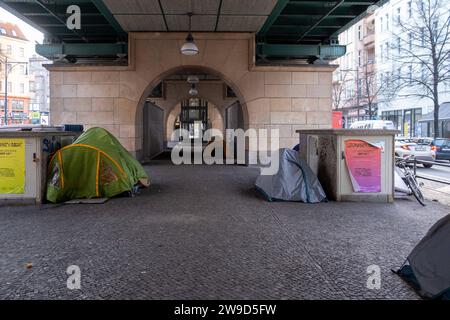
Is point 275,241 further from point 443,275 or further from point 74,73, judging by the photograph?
point 74,73

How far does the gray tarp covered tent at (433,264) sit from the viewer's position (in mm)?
3843

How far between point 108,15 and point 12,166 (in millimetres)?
8298

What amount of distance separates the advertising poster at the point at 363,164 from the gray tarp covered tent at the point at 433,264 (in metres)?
5.10

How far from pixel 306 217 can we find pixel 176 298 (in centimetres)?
430

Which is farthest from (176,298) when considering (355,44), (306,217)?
(355,44)

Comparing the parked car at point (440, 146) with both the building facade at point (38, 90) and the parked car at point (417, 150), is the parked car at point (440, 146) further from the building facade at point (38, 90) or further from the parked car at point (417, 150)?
the building facade at point (38, 90)

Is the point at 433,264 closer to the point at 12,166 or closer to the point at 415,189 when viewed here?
the point at 415,189

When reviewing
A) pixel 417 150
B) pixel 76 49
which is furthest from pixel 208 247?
pixel 417 150

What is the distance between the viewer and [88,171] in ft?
31.8

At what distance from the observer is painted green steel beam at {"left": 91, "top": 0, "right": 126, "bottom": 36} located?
1416 centimetres

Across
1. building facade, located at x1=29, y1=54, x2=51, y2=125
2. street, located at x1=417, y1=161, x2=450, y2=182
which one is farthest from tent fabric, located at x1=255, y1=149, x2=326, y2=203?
building facade, located at x1=29, y1=54, x2=51, y2=125

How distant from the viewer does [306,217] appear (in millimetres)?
7820

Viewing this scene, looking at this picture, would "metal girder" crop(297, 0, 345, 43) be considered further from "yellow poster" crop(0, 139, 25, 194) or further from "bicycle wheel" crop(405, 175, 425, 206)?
"yellow poster" crop(0, 139, 25, 194)

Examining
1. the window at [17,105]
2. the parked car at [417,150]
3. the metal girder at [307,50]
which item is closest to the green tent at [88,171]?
the metal girder at [307,50]
